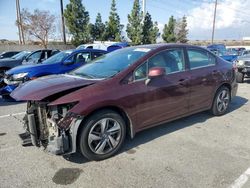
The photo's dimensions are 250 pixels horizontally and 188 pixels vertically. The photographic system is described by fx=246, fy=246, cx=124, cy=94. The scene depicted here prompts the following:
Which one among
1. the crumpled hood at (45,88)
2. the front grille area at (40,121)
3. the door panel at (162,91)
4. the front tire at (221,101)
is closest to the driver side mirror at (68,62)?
the crumpled hood at (45,88)

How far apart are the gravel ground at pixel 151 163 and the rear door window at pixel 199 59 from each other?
126 centimetres

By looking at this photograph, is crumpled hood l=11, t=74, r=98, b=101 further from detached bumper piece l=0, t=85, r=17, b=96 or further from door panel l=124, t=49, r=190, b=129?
detached bumper piece l=0, t=85, r=17, b=96

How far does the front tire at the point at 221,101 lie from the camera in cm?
541

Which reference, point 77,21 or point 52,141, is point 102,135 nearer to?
point 52,141

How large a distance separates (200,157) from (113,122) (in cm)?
140

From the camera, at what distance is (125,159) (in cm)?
364

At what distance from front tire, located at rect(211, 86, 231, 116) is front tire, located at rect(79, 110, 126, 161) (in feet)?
8.47

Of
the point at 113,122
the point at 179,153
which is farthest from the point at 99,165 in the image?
the point at 179,153

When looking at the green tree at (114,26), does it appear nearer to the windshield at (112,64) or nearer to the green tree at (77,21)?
the green tree at (77,21)

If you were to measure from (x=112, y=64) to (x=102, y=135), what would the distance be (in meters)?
1.27

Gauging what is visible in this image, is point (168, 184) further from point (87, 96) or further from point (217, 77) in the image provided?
point (217, 77)

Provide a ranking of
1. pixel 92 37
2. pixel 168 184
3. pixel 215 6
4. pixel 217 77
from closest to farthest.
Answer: pixel 168 184, pixel 217 77, pixel 92 37, pixel 215 6

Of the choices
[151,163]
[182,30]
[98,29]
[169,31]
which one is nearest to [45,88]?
[151,163]

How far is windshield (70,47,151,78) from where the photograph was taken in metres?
3.95
